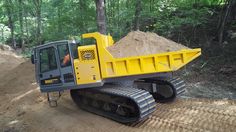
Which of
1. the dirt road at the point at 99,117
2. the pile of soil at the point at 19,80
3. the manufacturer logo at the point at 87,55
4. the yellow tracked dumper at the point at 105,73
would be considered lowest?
the dirt road at the point at 99,117

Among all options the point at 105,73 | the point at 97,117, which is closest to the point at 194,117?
the point at 105,73

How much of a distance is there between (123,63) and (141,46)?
0.67 metres

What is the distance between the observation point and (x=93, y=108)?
30.2 ft

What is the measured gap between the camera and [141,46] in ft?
27.2

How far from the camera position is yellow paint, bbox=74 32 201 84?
7949 millimetres

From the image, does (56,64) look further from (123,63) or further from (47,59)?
(123,63)

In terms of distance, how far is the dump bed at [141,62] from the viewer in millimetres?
7934

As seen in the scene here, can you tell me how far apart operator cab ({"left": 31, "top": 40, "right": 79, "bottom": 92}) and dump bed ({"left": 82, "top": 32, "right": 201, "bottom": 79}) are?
0.88m

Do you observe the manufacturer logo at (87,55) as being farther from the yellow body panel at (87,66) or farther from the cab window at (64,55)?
the cab window at (64,55)

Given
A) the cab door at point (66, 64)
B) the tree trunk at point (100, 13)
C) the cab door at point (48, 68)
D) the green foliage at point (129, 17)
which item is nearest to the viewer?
the cab door at point (66, 64)

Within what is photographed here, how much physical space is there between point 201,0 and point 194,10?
222cm

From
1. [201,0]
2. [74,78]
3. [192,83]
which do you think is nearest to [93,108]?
[74,78]

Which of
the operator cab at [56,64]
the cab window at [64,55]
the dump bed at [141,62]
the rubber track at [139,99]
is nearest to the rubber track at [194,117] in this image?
the rubber track at [139,99]

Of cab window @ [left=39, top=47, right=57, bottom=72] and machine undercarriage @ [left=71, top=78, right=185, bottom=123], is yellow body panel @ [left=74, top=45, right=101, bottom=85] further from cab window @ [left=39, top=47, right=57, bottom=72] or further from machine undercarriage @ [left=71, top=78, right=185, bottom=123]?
cab window @ [left=39, top=47, right=57, bottom=72]
